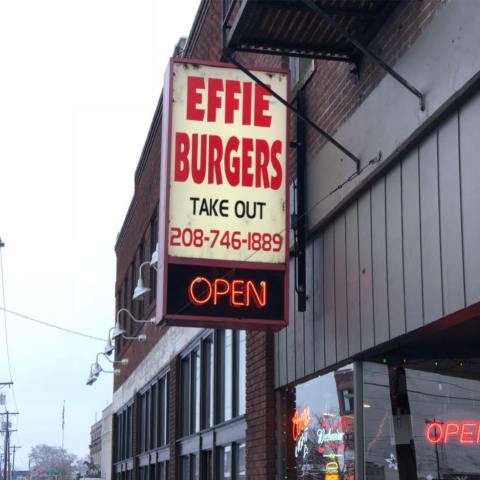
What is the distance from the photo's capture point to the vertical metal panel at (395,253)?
22.9 ft

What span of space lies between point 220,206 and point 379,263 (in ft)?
6.22

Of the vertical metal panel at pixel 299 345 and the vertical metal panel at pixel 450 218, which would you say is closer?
the vertical metal panel at pixel 450 218

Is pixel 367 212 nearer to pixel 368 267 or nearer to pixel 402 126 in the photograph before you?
pixel 368 267

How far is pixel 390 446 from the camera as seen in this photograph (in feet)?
24.8

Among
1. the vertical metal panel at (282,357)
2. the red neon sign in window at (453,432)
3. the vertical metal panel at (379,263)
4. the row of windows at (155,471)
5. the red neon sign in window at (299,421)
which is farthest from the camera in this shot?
the row of windows at (155,471)

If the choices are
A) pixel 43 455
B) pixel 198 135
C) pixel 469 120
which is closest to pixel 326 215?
pixel 198 135

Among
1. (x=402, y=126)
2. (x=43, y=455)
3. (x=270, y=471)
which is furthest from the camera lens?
(x=43, y=455)

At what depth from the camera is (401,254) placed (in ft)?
22.9

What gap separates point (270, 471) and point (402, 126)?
4623mm

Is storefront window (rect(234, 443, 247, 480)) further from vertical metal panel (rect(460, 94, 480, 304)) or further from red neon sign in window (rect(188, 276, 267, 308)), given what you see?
vertical metal panel (rect(460, 94, 480, 304))

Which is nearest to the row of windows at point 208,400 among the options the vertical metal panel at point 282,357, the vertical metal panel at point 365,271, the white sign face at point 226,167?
the vertical metal panel at point 282,357

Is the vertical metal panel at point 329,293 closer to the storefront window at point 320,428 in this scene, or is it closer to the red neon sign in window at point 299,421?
the storefront window at point 320,428

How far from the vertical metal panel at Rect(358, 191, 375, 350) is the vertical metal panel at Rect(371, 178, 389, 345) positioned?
8 centimetres

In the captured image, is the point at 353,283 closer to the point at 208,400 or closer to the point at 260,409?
the point at 260,409
